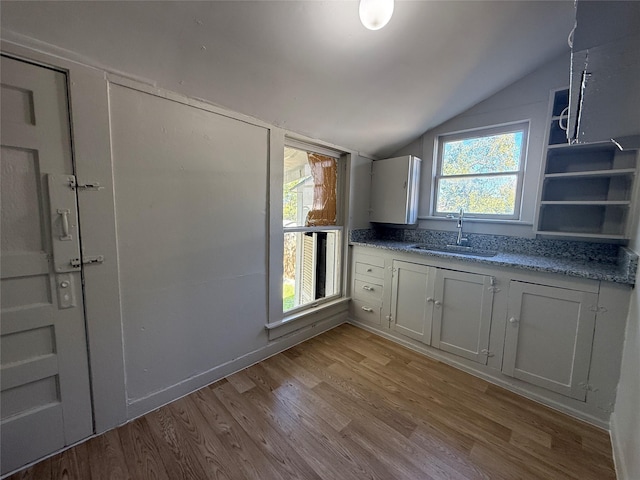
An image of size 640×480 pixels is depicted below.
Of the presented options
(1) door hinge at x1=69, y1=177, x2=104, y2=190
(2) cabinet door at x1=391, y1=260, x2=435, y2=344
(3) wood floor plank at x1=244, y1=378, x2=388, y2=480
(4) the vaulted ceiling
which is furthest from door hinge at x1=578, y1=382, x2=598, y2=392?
(1) door hinge at x1=69, y1=177, x2=104, y2=190

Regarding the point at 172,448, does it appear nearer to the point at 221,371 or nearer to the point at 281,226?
the point at 221,371

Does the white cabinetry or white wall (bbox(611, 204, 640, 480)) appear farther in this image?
the white cabinetry

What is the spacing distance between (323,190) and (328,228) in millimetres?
393

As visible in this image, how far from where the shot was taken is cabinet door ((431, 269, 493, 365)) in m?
1.95

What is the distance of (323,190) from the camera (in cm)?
263

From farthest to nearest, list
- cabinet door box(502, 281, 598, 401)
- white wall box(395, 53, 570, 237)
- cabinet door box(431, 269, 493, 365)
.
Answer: white wall box(395, 53, 570, 237) < cabinet door box(431, 269, 493, 365) < cabinet door box(502, 281, 598, 401)

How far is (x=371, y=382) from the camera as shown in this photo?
189 cm

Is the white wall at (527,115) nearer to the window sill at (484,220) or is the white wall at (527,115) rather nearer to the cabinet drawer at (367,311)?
the window sill at (484,220)

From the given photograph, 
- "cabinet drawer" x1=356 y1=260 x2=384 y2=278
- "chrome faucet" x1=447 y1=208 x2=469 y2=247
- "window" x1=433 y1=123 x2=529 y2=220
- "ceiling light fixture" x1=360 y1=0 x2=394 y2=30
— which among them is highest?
"ceiling light fixture" x1=360 y1=0 x2=394 y2=30

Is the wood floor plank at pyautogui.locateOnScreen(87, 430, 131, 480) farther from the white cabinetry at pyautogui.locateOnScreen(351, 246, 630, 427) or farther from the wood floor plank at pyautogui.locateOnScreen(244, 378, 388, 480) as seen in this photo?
the white cabinetry at pyautogui.locateOnScreen(351, 246, 630, 427)

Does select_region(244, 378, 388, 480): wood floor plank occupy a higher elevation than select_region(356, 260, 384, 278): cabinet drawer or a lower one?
lower

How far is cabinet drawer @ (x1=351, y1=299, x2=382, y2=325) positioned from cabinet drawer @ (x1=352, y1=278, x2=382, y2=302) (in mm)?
51

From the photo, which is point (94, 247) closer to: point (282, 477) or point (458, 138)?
point (282, 477)

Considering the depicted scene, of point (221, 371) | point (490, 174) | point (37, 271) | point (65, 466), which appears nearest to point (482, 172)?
point (490, 174)
